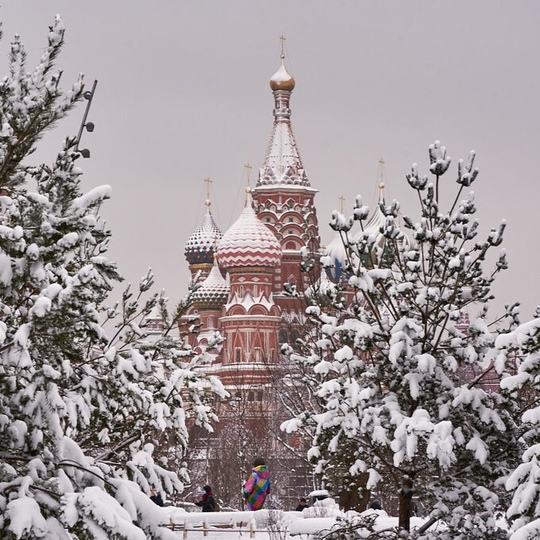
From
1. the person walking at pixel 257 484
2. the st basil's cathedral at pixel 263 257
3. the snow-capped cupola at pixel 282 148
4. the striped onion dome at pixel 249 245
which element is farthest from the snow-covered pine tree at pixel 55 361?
the snow-capped cupola at pixel 282 148

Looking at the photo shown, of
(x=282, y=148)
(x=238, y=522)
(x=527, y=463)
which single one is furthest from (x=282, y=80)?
(x=527, y=463)

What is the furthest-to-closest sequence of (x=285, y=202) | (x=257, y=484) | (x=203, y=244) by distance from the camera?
(x=203, y=244) < (x=285, y=202) < (x=257, y=484)

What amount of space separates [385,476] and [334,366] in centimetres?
112

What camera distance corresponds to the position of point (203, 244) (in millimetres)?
72875

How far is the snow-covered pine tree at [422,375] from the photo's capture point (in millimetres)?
10844

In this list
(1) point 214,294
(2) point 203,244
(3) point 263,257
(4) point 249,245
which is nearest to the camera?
(3) point 263,257

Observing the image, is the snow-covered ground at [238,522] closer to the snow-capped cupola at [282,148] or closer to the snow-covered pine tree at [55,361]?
the snow-covered pine tree at [55,361]

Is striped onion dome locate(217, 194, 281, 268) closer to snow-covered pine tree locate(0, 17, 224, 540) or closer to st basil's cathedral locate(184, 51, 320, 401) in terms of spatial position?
st basil's cathedral locate(184, 51, 320, 401)

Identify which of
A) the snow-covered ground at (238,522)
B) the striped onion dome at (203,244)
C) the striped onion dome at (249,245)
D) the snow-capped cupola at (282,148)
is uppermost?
the snow-capped cupola at (282,148)

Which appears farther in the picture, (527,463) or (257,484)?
(257,484)

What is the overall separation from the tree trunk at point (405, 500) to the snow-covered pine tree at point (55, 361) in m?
3.48

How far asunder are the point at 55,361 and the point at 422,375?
13.7ft

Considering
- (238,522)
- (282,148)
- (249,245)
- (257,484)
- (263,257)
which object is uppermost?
(282,148)

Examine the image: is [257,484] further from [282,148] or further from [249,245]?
[282,148]
